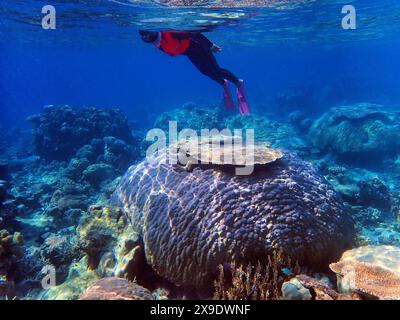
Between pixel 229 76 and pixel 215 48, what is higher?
pixel 215 48

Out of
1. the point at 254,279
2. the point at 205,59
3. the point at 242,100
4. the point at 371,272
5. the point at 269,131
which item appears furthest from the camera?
the point at 269,131

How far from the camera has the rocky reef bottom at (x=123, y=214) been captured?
434 centimetres

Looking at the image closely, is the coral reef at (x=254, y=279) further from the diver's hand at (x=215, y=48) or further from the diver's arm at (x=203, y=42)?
the diver's hand at (x=215, y=48)

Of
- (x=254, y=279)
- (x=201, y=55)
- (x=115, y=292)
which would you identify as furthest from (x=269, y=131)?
(x=115, y=292)

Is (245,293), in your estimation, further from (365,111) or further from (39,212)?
(365,111)

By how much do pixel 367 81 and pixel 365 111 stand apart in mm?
29679

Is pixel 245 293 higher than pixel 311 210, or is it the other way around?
pixel 311 210

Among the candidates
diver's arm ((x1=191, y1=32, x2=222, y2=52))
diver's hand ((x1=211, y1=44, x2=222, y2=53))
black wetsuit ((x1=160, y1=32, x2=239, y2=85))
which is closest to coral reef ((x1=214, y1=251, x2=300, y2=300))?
black wetsuit ((x1=160, y1=32, x2=239, y2=85))

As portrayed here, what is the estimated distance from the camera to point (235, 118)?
2120 cm

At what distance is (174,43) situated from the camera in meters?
9.35

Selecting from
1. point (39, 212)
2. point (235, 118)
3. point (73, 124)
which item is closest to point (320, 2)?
point (235, 118)

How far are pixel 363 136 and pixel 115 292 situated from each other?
14900 millimetres

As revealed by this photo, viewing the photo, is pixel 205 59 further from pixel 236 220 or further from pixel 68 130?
pixel 68 130

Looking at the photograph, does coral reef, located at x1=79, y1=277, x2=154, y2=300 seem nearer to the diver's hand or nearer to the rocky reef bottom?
the rocky reef bottom
